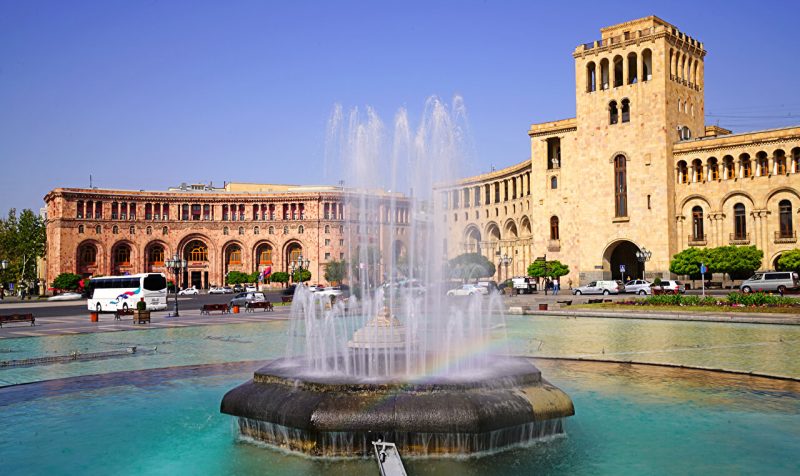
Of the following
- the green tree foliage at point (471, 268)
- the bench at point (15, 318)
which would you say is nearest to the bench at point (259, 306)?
the bench at point (15, 318)

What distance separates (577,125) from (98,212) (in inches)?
2063

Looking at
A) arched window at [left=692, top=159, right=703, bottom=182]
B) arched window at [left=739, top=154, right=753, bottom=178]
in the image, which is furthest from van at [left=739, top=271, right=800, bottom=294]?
arched window at [left=692, top=159, right=703, bottom=182]

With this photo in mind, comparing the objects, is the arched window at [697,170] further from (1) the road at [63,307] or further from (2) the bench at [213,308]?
(2) the bench at [213,308]

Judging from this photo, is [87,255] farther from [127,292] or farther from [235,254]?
[127,292]

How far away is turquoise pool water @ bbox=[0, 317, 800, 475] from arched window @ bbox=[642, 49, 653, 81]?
34585mm

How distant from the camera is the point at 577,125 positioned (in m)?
50.0

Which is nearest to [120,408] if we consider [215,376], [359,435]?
[215,376]

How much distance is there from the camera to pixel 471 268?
55812 millimetres

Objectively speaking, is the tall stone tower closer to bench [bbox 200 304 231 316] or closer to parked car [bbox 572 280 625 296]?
parked car [bbox 572 280 625 296]

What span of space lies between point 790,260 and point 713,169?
368 inches

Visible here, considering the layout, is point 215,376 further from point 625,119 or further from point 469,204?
point 469,204

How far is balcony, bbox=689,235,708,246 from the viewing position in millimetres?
45125

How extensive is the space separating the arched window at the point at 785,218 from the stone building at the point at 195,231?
132ft

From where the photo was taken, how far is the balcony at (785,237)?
4106 centimetres
